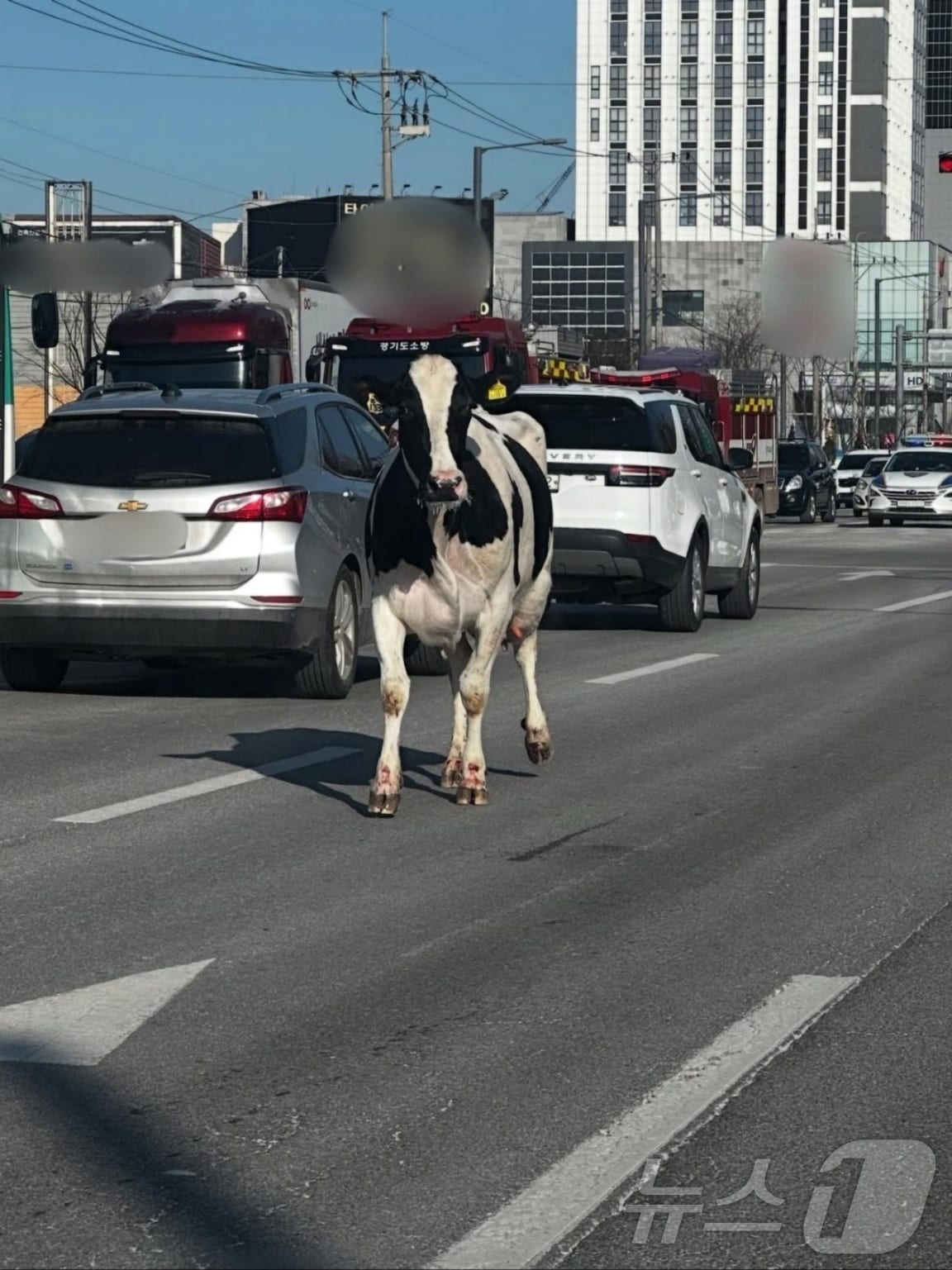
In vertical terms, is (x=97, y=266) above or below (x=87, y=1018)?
above

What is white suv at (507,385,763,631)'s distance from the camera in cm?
1888

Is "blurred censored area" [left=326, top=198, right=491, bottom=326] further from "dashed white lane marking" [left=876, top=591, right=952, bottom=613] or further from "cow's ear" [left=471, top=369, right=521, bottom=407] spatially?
"cow's ear" [left=471, top=369, right=521, bottom=407]

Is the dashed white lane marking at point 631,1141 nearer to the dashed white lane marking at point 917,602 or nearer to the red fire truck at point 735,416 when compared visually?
the dashed white lane marking at point 917,602

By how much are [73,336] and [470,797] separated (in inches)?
3524

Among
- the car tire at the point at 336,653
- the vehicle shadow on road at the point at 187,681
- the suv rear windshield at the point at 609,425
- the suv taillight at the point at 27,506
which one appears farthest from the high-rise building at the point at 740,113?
the suv taillight at the point at 27,506

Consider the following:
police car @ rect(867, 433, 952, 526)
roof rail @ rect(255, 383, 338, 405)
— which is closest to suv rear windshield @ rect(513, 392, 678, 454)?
roof rail @ rect(255, 383, 338, 405)

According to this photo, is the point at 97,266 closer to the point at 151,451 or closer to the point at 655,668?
the point at 655,668

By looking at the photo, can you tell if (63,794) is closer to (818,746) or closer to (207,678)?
(818,746)

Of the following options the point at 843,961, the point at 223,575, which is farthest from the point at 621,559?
the point at 843,961

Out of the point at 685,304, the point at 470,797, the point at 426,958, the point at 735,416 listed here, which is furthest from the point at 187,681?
the point at 685,304

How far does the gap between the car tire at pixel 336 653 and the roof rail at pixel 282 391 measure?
110 cm

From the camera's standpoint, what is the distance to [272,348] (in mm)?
32375

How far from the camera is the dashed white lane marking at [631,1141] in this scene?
436 cm

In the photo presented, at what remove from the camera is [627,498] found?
747 inches
